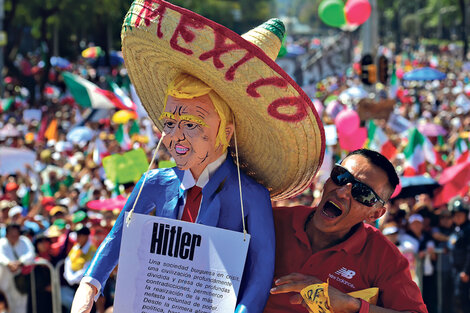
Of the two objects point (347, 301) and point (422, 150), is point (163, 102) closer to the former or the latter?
point (347, 301)

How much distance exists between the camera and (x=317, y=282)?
8.81ft

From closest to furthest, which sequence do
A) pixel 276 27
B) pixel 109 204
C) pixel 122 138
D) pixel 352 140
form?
pixel 276 27, pixel 109 204, pixel 352 140, pixel 122 138

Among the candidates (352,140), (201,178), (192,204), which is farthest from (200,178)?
(352,140)

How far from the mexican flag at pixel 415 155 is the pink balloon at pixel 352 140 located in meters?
0.80

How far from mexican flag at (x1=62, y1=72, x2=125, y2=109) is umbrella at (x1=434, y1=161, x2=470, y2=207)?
438cm

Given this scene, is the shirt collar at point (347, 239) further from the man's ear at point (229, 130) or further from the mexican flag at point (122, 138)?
the mexican flag at point (122, 138)

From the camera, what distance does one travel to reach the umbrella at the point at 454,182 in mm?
7832

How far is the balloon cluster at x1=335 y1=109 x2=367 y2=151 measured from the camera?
8.58 meters

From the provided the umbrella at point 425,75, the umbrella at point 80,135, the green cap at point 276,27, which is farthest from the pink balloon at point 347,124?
the umbrella at point 425,75

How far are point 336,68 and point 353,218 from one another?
700 inches

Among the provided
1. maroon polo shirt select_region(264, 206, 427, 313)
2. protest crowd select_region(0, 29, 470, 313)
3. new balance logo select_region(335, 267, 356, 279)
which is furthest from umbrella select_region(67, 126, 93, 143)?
new balance logo select_region(335, 267, 356, 279)

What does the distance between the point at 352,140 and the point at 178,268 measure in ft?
19.9

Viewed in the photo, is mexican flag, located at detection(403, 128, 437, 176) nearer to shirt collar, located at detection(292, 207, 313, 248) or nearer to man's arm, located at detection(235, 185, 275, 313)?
shirt collar, located at detection(292, 207, 313, 248)

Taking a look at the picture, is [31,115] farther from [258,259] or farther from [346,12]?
[258,259]
